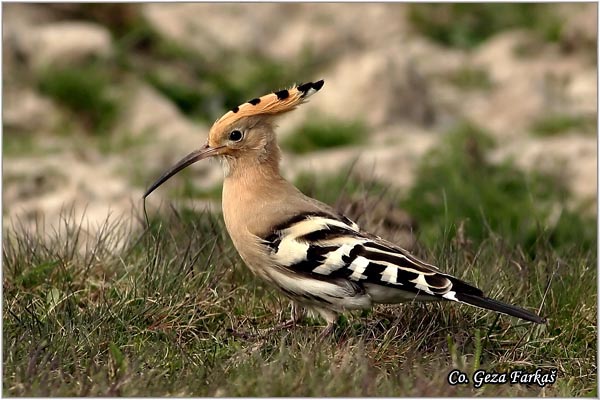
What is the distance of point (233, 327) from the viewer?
418 centimetres

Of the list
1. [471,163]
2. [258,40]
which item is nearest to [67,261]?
[471,163]

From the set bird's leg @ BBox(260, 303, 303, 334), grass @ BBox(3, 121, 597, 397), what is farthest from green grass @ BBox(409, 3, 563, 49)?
bird's leg @ BBox(260, 303, 303, 334)

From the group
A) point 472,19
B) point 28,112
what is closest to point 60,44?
point 28,112

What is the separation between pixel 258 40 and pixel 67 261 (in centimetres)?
786

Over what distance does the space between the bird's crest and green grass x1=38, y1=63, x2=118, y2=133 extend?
211 inches

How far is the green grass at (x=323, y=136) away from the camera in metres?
9.16

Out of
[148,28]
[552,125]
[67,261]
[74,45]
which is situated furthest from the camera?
[148,28]

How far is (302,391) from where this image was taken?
11.4ft

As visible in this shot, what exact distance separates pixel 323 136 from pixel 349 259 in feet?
17.4

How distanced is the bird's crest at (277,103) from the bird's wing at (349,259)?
0.50m

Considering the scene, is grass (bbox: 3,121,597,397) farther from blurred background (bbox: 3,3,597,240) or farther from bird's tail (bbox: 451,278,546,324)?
blurred background (bbox: 3,3,597,240)

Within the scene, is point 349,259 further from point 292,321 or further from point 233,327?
point 233,327

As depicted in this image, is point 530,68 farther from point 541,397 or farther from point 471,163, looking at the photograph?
point 541,397

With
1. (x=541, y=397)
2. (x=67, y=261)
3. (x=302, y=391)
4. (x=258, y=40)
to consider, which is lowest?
(x=541, y=397)
